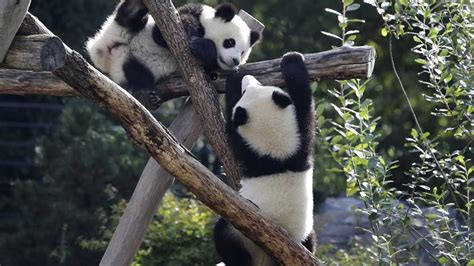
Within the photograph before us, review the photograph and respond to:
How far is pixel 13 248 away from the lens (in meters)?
8.63

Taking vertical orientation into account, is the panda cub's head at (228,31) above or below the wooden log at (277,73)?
below

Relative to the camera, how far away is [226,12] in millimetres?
5641

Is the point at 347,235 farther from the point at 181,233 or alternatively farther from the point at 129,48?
the point at 129,48

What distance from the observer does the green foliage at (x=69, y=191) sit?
8508 millimetres

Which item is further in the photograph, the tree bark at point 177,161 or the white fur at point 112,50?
the white fur at point 112,50

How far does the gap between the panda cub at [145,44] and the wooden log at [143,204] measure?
0.22 meters

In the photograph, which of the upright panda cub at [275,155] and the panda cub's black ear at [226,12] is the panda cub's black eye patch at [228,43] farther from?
the upright panda cub at [275,155]

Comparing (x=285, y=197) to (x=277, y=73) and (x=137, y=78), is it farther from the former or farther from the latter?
(x=137, y=78)

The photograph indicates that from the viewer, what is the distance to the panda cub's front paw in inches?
189

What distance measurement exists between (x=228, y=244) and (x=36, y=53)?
4.49ft

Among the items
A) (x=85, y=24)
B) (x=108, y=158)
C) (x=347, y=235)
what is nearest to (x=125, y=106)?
(x=108, y=158)

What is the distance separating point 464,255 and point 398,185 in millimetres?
6498

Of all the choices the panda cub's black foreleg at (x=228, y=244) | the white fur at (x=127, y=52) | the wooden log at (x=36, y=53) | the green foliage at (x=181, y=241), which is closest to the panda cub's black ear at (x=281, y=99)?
the panda cub's black foreleg at (x=228, y=244)

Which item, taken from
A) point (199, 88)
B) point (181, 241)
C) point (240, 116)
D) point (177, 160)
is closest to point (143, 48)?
point (199, 88)
